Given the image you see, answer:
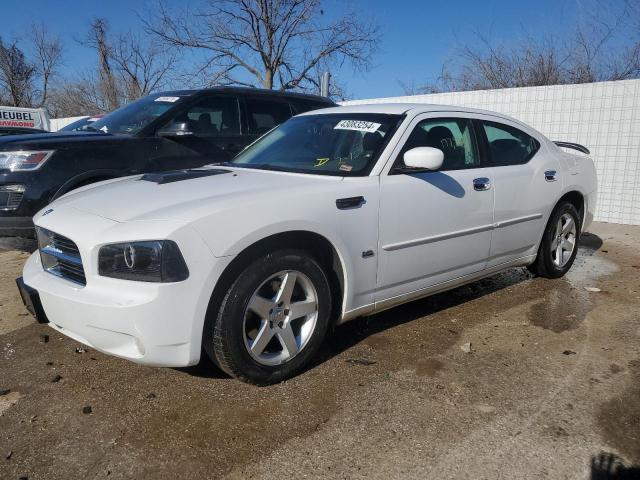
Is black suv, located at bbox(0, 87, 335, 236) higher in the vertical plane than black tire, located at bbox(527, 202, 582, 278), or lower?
higher

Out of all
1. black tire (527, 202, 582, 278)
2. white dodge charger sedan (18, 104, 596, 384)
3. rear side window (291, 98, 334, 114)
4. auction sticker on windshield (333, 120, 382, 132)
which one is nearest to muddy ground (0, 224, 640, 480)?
white dodge charger sedan (18, 104, 596, 384)

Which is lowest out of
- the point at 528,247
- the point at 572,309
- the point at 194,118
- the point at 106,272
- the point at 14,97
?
the point at 572,309

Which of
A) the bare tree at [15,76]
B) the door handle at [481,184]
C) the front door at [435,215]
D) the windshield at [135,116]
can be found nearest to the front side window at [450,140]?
the front door at [435,215]

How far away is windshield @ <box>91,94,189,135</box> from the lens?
5.27 meters

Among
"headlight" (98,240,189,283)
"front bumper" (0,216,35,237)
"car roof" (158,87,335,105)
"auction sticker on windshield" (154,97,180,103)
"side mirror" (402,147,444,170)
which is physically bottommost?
"front bumper" (0,216,35,237)

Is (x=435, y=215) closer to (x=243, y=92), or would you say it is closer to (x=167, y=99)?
(x=243, y=92)

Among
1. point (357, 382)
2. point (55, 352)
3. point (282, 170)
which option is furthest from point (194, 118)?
point (357, 382)

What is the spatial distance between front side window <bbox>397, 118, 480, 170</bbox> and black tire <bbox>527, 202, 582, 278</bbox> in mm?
1245

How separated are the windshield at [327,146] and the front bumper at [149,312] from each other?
1.17m

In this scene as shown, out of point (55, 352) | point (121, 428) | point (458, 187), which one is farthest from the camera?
point (458, 187)

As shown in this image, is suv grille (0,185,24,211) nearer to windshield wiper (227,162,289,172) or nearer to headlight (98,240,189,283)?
windshield wiper (227,162,289,172)

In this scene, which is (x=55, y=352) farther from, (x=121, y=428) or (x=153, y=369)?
(x=121, y=428)

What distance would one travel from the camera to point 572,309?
13.8 ft

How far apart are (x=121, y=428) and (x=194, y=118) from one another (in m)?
3.75
